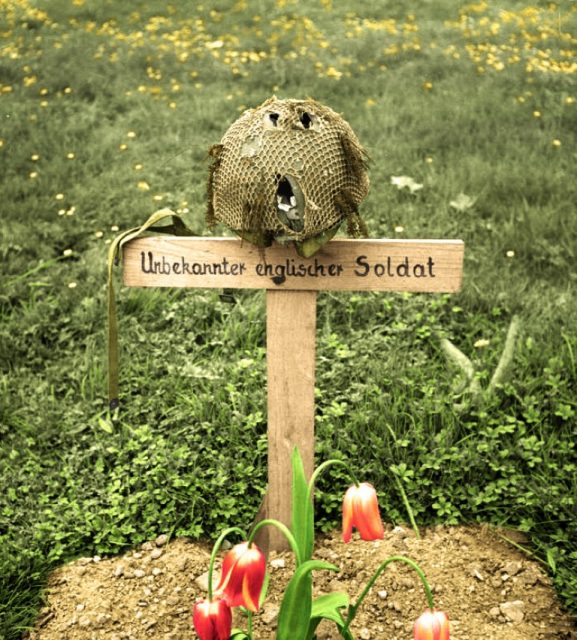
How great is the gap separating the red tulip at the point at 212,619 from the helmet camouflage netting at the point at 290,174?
866mm

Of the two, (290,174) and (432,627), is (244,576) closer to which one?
(432,627)

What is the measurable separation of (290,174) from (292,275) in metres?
0.29

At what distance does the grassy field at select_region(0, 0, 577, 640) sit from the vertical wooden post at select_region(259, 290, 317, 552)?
42 cm

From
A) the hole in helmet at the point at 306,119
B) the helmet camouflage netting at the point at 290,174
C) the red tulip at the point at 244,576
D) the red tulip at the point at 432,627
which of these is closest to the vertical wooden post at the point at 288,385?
the helmet camouflage netting at the point at 290,174

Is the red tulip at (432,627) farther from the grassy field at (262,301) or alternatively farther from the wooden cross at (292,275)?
the grassy field at (262,301)

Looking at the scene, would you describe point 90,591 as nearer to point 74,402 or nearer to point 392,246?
point 74,402

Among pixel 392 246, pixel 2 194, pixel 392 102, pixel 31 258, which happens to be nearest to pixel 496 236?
pixel 392 102

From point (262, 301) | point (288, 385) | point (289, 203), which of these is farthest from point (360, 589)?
point (262, 301)

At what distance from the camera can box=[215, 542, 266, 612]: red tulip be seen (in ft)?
5.05

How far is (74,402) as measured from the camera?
10.5 ft

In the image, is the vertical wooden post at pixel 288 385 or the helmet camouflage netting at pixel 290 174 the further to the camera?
the vertical wooden post at pixel 288 385

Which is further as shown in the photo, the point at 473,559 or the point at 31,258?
the point at 31,258

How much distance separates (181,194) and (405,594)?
9.34 ft

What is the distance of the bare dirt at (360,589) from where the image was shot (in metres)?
2.24
